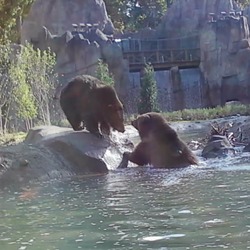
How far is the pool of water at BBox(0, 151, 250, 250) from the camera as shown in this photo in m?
4.96

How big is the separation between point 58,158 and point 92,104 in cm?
185

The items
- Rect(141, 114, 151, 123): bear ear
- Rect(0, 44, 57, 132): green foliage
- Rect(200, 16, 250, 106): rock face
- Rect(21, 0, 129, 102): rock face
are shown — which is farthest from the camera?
Rect(200, 16, 250, 106): rock face

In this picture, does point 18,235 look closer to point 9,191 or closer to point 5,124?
point 9,191

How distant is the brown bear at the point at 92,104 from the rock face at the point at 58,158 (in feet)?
1.66

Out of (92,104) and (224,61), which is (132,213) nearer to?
(92,104)

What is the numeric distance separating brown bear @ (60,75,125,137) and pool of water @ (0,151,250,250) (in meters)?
2.77

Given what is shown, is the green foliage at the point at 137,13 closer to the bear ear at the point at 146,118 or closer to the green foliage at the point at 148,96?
the green foliage at the point at 148,96

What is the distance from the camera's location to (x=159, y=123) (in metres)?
11.6

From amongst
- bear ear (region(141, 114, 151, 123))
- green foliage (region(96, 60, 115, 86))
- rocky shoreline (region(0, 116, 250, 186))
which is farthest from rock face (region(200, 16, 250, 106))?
bear ear (region(141, 114, 151, 123))

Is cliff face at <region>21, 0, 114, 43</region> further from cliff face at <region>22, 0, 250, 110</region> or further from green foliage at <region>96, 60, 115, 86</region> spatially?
green foliage at <region>96, 60, 115, 86</region>

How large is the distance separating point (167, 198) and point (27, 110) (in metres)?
18.0

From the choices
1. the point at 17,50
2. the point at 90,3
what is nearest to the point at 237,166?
the point at 17,50

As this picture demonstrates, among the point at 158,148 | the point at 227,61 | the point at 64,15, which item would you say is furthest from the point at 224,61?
the point at 158,148

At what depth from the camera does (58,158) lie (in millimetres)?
10969
